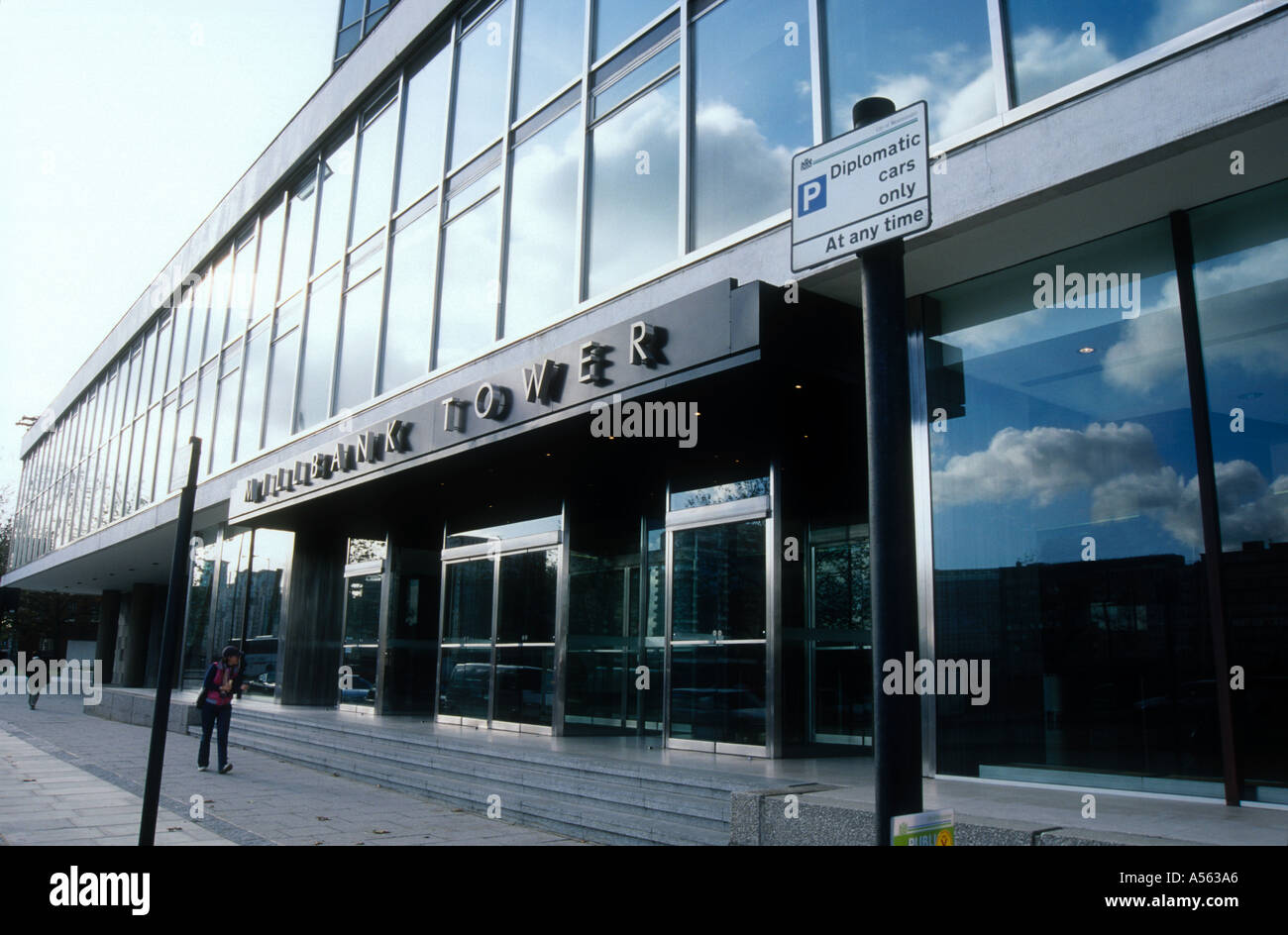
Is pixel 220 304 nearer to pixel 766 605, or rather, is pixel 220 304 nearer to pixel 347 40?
pixel 347 40

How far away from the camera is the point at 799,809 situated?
6.66 meters

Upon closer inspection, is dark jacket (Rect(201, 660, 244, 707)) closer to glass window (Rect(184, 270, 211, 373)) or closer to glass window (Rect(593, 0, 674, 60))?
glass window (Rect(593, 0, 674, 60))

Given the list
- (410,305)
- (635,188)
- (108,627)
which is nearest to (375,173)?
(410,305)

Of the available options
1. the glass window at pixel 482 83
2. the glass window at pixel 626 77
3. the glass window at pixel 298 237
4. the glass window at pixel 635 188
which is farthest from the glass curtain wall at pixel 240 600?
the glass window at pixel 626 77

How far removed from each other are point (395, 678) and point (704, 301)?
1145 centimetres

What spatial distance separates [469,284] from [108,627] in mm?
36265

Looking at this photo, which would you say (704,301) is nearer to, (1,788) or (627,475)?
(627,475)

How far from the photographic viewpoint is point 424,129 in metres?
16.3

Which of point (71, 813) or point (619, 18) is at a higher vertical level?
point (619, 18)

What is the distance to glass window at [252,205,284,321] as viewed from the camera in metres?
21.4

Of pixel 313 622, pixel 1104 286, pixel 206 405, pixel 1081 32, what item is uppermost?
pixel 206 405

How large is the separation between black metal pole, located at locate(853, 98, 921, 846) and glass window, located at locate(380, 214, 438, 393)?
12272 millimetres

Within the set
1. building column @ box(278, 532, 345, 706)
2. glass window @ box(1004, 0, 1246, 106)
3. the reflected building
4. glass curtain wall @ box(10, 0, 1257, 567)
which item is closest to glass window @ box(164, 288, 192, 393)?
glass curtain wall @ box(10, 0, 1257, 567)

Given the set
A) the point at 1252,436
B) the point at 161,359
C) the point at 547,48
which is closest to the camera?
the point at 1252,436
